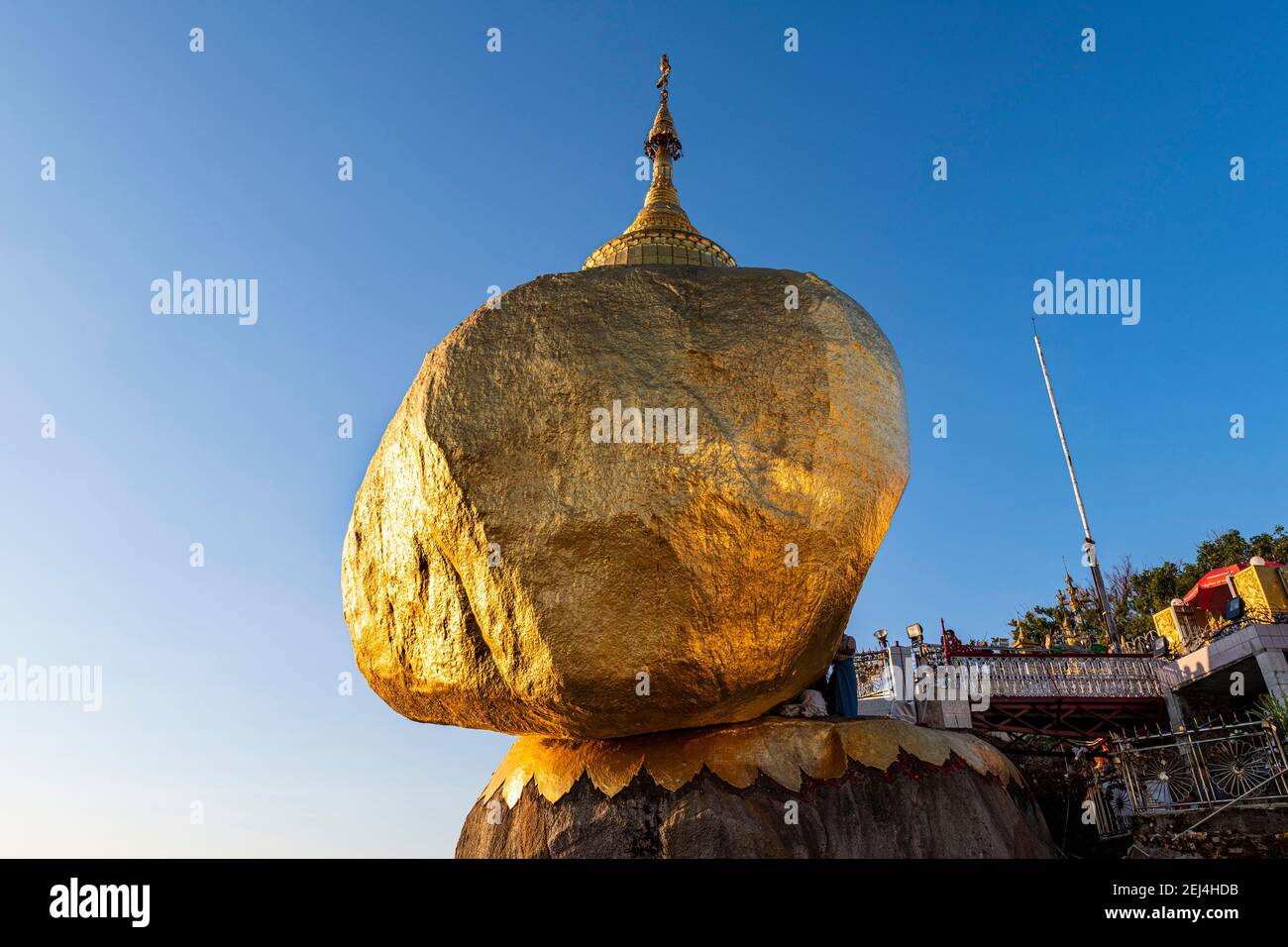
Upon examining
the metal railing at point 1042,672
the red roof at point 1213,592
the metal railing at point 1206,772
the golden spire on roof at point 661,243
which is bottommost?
the metal railing at point 1206,772

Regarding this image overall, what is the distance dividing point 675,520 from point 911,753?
8.01ft

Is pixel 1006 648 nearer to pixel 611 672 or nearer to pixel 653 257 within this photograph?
pixel 653 257

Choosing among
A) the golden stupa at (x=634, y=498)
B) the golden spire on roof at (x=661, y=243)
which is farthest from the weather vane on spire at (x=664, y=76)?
the golden stupa at (x=634, y=498)

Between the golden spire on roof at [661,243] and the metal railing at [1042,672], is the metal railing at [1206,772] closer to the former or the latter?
the metal railing at [1042,672]

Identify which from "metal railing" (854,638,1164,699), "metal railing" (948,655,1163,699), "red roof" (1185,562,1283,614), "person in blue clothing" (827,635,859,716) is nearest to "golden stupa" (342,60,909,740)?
"person in blue clothing" (827,635,859,716)

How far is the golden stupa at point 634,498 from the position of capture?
516cm

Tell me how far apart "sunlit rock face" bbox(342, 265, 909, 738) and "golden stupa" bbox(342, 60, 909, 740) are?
0.01 metres

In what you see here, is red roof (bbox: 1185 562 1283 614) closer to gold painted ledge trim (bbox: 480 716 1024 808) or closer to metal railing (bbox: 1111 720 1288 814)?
metal railing (bbox: 1111 720 1288 814)

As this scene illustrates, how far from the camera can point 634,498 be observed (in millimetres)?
5160

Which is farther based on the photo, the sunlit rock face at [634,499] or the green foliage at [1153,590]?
the green foliage at [1153,590]

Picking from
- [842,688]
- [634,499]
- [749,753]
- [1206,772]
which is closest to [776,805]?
[749,753]

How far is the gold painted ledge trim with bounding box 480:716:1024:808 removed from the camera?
5.73m

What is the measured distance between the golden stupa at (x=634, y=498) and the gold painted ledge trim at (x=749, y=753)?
0.64 ft
